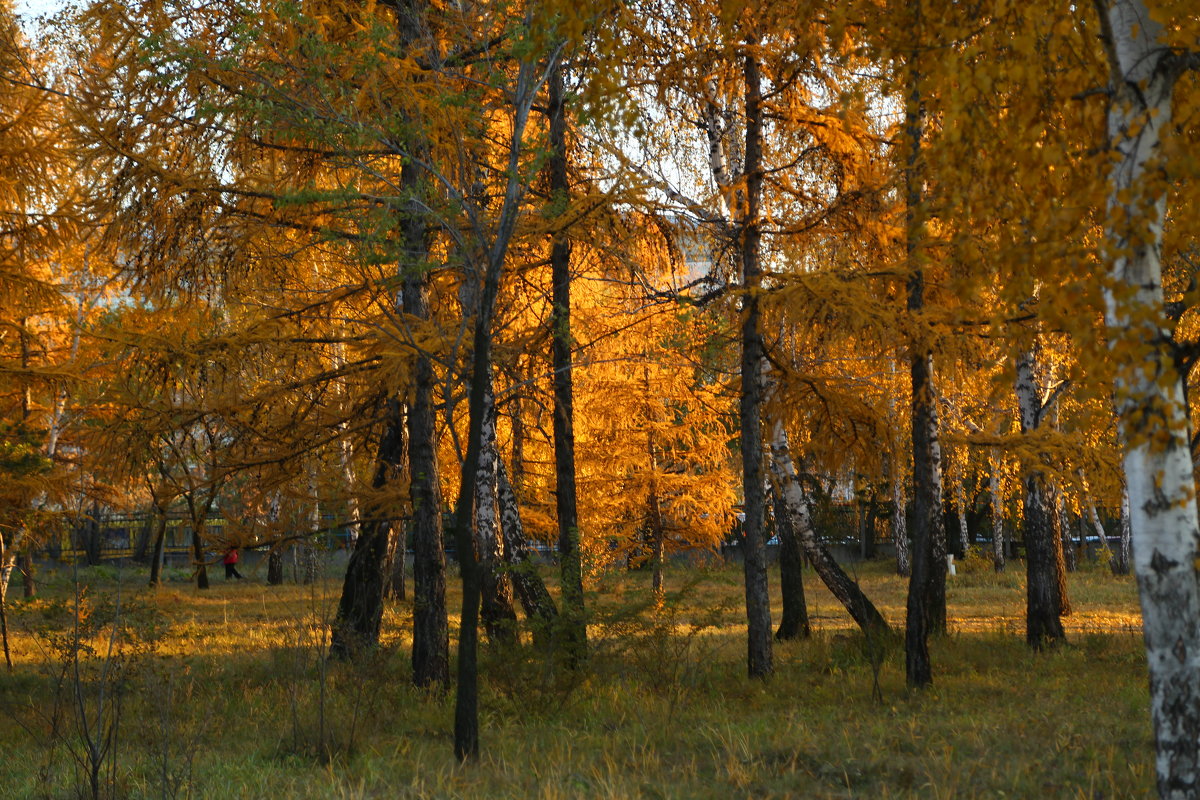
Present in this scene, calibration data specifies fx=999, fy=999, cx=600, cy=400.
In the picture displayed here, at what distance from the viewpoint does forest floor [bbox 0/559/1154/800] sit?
19.6ft

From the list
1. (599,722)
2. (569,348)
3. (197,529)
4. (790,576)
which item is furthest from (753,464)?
(197,529)

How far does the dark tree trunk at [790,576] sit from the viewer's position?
12.8m

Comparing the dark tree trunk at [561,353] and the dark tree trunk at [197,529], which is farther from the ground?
the dark tree trunk at [561,353]

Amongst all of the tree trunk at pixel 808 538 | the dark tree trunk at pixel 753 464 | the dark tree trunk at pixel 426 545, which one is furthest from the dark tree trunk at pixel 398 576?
A: the dark tree trunk at pixel 753 464

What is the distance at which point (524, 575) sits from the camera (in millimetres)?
9977

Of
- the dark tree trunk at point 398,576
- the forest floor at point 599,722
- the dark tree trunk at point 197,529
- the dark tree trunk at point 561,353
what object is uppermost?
the dark tree trunk at point 561,353

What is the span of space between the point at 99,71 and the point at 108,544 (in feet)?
144

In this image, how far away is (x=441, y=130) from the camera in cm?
857

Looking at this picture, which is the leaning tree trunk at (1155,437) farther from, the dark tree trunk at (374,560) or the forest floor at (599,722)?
the dark tree trunk at (374,560)

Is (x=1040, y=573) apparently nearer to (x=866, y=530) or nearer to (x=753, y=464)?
(x=753, y=464)

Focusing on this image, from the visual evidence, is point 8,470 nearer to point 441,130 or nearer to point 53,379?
point 53,379

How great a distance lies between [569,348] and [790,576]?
4.82 m

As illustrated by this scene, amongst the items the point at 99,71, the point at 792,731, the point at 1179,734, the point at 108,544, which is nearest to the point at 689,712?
the point at 792,731

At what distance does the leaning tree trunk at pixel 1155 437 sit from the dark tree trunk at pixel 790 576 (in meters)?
8.41
